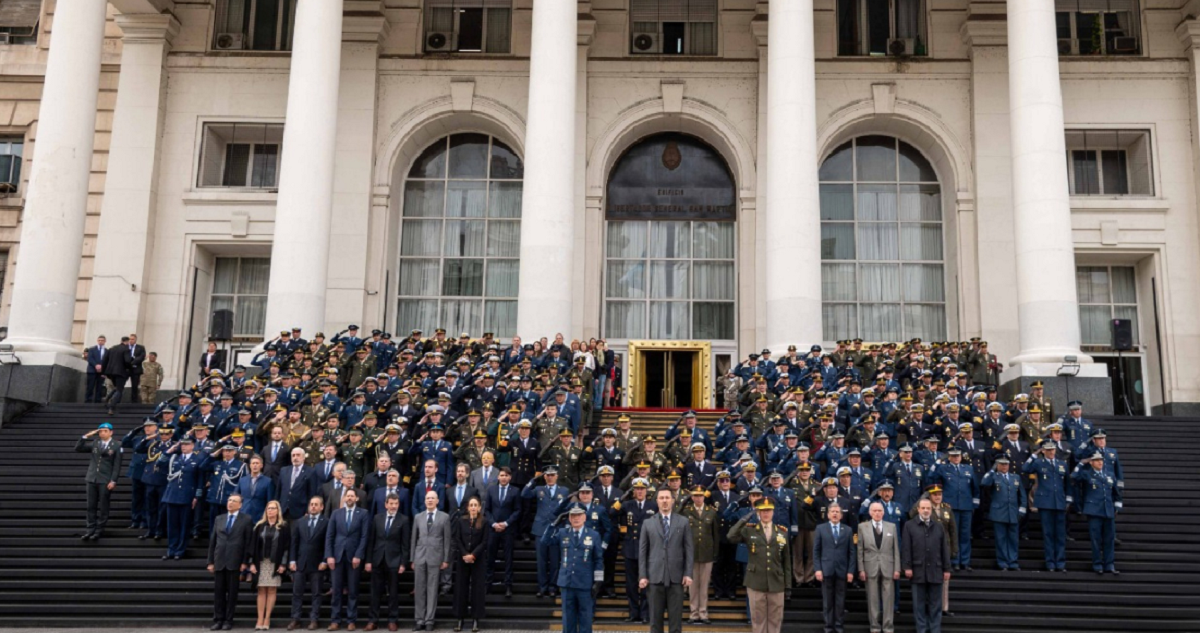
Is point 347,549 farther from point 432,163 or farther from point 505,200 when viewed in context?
point 432,163

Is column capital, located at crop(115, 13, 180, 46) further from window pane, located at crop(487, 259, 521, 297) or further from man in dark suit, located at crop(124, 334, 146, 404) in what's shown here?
window pane, located at crop(487, 259, 521, 297)

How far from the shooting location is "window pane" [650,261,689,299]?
105 feet

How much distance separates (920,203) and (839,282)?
335 centimetres

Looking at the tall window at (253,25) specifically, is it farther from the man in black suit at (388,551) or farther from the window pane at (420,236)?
the man in black suit at (388,551)

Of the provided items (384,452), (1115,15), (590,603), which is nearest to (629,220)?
(1115,15)

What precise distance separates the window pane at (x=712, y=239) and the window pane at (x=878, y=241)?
3.64 metres

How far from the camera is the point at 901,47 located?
31.7m

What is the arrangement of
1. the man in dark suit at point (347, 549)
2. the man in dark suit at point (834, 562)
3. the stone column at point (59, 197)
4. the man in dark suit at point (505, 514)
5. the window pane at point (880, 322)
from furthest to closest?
the window pane at point (880, 322), the stone column at point (59, 197), the man in dark suit at point (505, 514), the man in dark suit at point (347, 549), the man in dark suit at point (834, 562)

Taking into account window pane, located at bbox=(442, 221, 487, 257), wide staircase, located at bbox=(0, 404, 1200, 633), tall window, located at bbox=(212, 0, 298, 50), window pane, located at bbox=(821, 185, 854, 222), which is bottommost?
wide staircase, located at bbox=(0, 404, 1200, 633)

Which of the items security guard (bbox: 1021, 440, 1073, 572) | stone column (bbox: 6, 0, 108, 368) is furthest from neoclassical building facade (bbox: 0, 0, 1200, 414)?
security guard (bbox: 1021, 440, 1073, 572)

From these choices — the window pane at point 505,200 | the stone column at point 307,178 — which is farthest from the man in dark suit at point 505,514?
the window pane at point 505,200

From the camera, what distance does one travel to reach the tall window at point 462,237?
31.9 m

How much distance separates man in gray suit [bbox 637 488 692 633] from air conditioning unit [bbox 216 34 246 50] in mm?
23843

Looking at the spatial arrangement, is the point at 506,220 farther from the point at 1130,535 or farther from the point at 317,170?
the point at 1130,535
